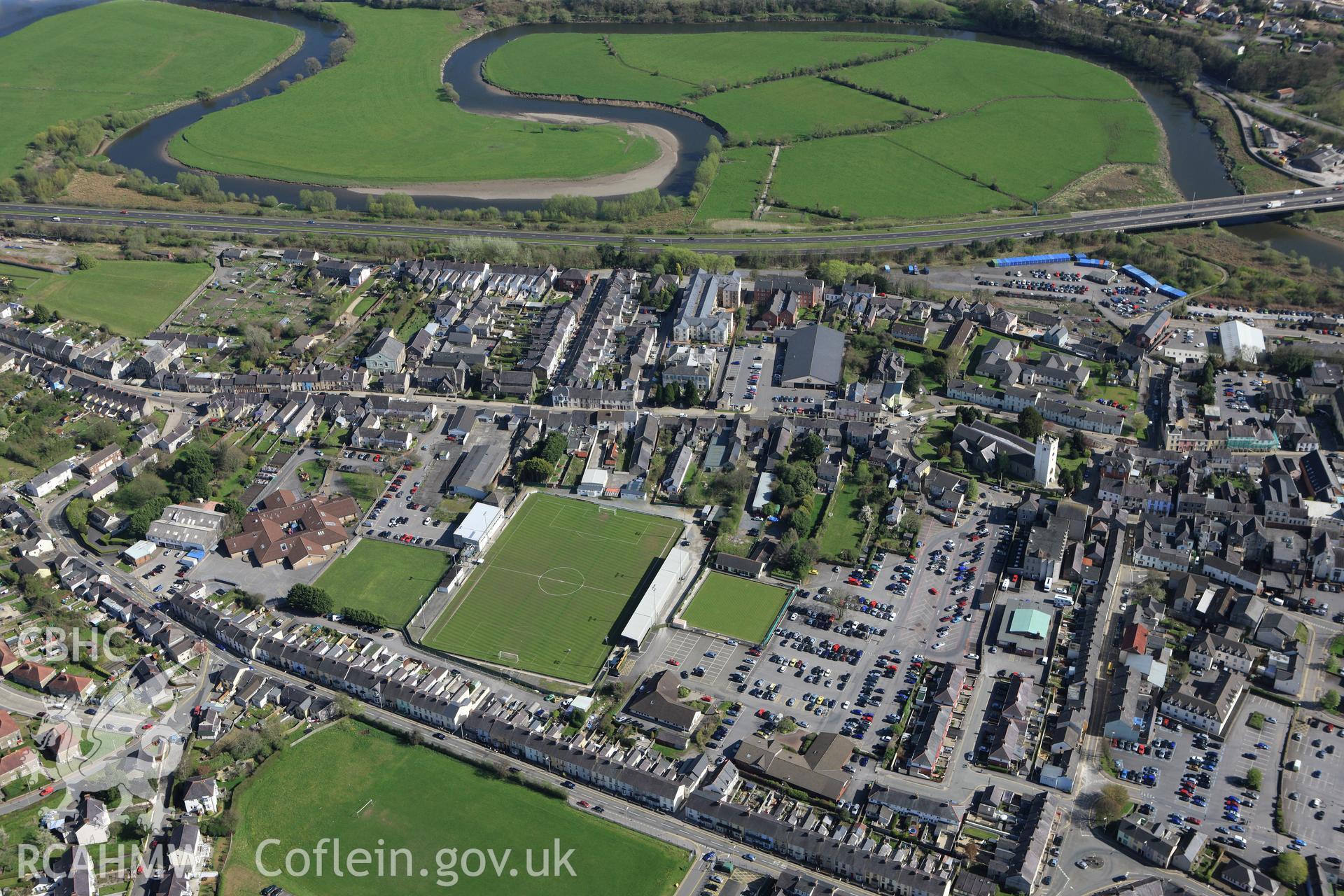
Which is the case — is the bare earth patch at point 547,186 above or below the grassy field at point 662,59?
below

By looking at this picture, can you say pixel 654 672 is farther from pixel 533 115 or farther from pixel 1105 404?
pixel 533 115

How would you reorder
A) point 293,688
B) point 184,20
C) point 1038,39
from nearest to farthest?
1. point 293,688
2. point 1038,39
3. point 184,20

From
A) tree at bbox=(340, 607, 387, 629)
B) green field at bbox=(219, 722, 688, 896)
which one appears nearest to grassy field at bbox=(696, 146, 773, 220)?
tree at bbox=(340, 607, 387, 629)

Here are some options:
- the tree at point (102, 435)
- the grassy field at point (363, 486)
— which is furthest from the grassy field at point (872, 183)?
the tree at point (102, 435)

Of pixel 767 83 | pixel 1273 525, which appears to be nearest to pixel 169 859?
pixel 1273 525

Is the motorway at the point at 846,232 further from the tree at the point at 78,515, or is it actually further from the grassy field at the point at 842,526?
the tree at the point at 78,515
